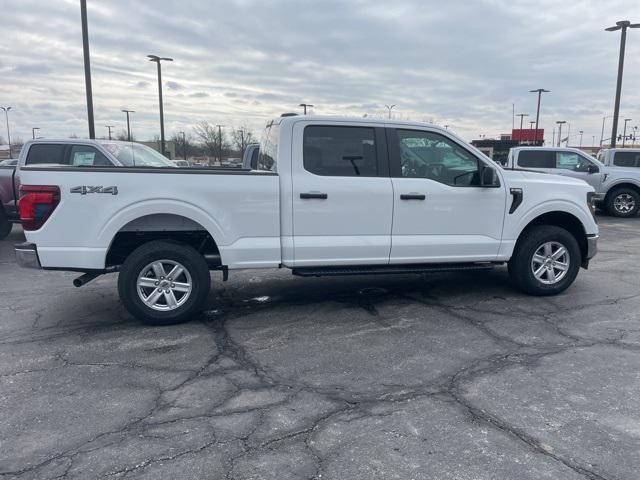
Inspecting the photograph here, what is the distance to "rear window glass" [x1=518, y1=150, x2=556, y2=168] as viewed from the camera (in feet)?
46.9

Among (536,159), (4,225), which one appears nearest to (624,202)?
(536,159)

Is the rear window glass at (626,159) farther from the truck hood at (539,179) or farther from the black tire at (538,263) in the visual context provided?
the black tire at (538,263)

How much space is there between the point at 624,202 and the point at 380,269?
12538 mm

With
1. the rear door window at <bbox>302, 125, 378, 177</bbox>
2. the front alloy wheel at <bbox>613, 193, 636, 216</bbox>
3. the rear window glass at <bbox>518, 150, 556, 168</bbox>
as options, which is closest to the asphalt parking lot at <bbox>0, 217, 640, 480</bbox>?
the rear door window at <bbox>302, 125, 378, 177</bbox>

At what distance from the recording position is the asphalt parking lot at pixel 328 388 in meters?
2.81

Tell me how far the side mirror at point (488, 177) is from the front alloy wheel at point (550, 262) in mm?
1082

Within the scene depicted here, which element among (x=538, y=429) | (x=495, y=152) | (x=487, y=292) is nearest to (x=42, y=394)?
(x=538, y=429)

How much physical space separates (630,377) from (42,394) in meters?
4.42

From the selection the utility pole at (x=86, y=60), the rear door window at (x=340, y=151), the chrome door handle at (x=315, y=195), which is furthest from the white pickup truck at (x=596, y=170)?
the utility pole at (x=86, y=60)

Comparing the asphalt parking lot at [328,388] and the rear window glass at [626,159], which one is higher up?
the rear window glass at [626,159]

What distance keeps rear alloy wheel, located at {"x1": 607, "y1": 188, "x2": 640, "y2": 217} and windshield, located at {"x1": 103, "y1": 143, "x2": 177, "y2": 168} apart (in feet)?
41.3

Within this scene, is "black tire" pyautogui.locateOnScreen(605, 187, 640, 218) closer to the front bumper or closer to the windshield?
the windshield

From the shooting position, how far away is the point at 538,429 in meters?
3.13

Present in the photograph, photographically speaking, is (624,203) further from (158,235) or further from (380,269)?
(158,235)
